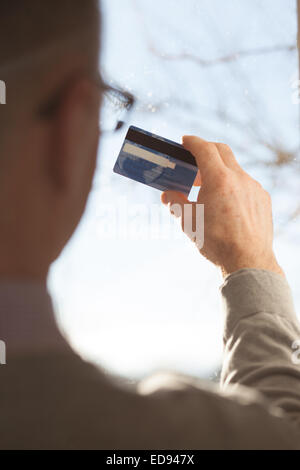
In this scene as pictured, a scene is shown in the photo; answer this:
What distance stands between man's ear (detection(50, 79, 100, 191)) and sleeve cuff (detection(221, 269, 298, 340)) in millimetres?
234

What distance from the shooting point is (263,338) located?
1.32ft

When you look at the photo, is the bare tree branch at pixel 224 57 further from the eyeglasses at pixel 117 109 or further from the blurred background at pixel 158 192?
the eyeglasses at pixel 117 109

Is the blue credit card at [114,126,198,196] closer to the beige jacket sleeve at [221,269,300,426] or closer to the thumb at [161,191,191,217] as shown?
the thumb at [161,191,191,217]

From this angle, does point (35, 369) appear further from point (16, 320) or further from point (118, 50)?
point (118, 50)

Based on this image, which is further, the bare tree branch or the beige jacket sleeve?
the bare tree branch

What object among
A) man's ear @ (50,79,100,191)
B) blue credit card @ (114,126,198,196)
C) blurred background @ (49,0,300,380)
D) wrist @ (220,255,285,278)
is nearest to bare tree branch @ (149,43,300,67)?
blurred background @ (49,0,300,380)

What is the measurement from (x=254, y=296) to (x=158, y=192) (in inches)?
15.1

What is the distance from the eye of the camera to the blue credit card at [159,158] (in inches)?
25.1

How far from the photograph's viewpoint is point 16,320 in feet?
0.86

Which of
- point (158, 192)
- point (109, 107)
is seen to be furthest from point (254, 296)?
point (158, 192)

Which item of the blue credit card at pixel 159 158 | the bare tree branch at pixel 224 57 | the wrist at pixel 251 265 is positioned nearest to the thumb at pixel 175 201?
the blue credit card at pixel 159 158

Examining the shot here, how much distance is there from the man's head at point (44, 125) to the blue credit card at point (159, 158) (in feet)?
1.15

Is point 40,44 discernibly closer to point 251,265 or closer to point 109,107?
point 109,107

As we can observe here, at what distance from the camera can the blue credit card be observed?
2.10 ft
